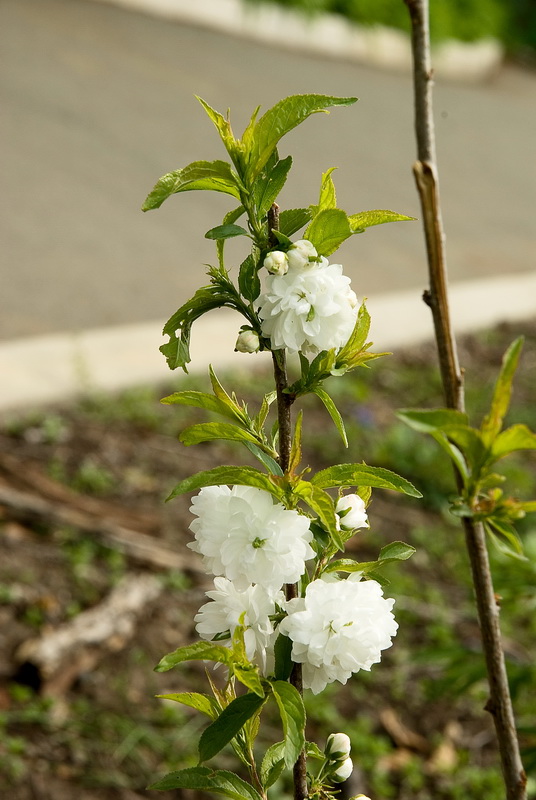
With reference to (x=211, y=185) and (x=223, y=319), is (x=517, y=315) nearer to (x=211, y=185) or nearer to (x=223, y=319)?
(x=223, y=319)

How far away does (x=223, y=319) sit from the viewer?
496 cm

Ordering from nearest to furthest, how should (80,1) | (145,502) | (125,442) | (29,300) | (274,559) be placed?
(274,559) < (145,502) < (125,442) < (29,300) < (80,1)

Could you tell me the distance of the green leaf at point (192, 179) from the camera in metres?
0.72

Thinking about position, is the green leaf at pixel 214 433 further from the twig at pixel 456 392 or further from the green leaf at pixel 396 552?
the twig at pixel 456 392

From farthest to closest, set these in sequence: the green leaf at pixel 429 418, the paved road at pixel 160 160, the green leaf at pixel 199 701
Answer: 1. the paved road at pixel 160 160
2. the green leaf at pixel 199 701
3. the green leaf at pixel 429 418

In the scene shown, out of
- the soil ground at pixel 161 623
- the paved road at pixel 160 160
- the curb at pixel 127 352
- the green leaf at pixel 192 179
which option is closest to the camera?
the green leaf at pixel 192 179

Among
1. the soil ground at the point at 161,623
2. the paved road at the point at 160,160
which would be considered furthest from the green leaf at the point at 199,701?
the paved road at the point at 160,160

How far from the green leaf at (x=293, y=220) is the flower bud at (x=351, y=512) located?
21 centimetres

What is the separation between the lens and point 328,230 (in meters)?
0.75

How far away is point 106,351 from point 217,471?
3.60 m

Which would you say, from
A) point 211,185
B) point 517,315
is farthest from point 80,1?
point 211,185

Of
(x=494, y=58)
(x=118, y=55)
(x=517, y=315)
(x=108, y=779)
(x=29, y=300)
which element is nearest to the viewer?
(x=108, y=779)

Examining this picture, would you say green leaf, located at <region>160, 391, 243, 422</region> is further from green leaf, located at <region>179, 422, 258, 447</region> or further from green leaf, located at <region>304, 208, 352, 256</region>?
green leaf, located at <region>304, 208, 352, 256</region>

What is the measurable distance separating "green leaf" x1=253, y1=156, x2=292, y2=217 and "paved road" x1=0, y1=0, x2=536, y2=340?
380 centimetres
